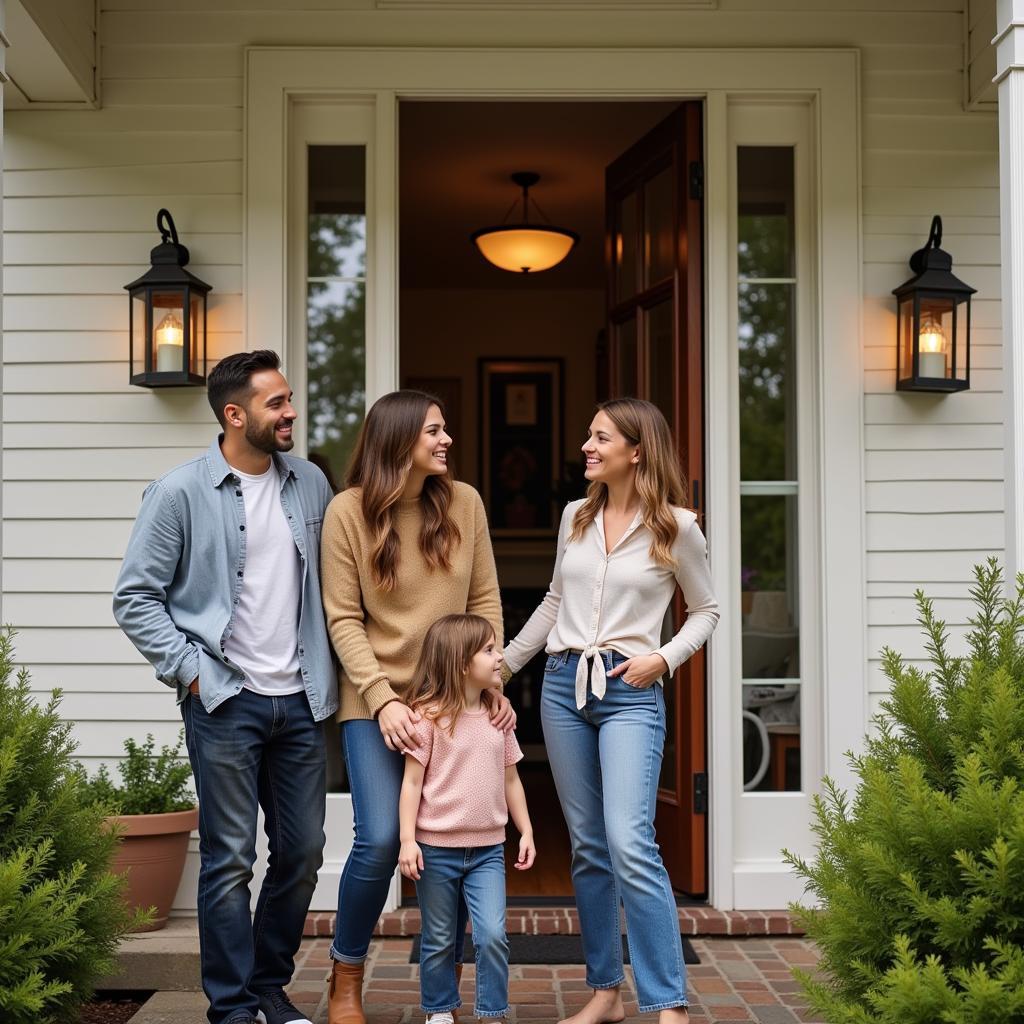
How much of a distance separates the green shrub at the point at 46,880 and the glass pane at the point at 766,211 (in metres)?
2.70

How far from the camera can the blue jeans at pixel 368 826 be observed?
2.92 metres

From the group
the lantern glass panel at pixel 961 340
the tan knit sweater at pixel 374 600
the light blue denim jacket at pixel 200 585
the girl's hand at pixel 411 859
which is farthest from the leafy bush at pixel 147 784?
the lantern glass panel at pixel 961 340

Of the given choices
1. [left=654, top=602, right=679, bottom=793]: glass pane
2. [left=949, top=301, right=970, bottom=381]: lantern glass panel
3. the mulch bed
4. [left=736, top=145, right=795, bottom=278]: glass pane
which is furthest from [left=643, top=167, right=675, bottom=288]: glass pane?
the mulch bed

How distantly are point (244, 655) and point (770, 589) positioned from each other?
1.98 meters

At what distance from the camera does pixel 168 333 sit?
404 centimetres

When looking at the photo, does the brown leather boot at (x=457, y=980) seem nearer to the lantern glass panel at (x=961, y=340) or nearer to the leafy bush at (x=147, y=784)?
the leafy bush at (x=147, y=784)

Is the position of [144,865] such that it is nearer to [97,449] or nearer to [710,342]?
[97,449]

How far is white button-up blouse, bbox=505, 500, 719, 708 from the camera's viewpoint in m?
2.97

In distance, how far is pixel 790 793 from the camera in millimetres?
4184

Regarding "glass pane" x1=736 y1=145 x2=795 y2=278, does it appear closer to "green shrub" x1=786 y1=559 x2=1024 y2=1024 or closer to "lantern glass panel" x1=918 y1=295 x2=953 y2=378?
"lantern glass panel" x1=918 y1=295 x2=953 y2=378

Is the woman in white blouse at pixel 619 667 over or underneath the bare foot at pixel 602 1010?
over

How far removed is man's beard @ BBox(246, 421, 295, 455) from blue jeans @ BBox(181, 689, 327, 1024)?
0.59m

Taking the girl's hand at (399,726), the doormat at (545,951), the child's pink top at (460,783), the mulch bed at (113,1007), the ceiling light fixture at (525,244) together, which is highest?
the ceiling light fixture at (525,244)

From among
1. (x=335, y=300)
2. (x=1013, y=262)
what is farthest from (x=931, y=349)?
(x=335, y=300)
